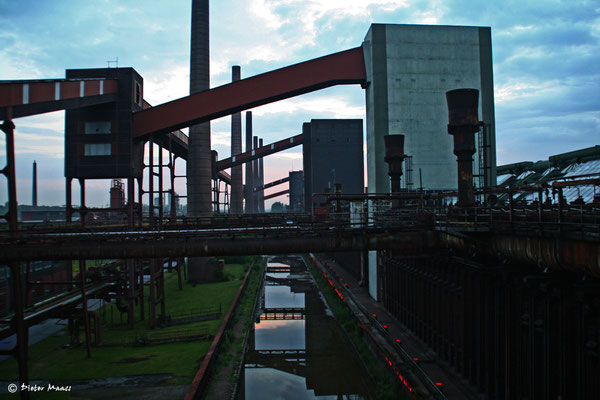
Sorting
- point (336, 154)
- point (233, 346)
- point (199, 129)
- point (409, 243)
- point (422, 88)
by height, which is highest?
point (336, 154)

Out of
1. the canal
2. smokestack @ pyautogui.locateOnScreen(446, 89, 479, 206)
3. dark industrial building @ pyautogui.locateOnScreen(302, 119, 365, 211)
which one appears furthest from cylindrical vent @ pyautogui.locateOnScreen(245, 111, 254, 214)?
smokestack @ pyautogui.locateOnScreen(446, 89, 479, 206)

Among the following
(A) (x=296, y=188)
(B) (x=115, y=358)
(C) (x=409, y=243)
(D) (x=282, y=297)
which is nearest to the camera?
(C) (x=409, y=243)

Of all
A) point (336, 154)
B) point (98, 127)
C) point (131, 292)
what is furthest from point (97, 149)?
point (336, 154)

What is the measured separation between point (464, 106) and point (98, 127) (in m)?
17.4

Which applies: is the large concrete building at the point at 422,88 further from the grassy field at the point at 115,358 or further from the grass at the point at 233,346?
the grassy field at the point at 115,358

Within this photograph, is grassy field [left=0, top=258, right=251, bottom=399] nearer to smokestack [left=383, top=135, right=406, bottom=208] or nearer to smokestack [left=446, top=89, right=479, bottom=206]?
smokestack [left=446, top=89, right=479, bottom=206]

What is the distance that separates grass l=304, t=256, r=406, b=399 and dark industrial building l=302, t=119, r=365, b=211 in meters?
30.2

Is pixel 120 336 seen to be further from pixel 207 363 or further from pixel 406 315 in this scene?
pixel 406 315

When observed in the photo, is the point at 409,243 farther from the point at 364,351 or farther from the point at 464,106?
the point at 364,351

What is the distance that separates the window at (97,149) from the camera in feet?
68.4

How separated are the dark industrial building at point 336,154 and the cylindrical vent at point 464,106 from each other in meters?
45.3

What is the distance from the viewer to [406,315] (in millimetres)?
18016

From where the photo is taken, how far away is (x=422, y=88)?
24453 mm

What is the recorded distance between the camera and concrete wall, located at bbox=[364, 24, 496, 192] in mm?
23797
